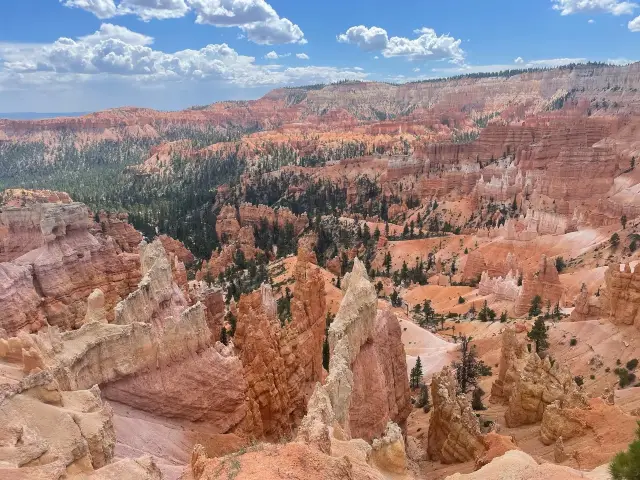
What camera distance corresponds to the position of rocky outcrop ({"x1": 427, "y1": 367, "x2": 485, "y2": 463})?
745 inches

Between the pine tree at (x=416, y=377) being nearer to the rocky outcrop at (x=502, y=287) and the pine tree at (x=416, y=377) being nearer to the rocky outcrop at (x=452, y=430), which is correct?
the rocky outcrop at (x=452, y=430)

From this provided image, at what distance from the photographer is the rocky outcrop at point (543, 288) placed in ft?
154

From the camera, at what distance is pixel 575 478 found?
12312mm

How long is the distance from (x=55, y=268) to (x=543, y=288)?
4100 centimetres

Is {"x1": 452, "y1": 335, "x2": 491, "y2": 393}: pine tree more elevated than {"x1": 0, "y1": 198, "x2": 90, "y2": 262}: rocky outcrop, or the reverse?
{"x1": 0, "y1": 198, "x2": 90, "y2": 262}: rocky outcrop

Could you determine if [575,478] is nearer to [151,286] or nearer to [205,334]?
[205,334]

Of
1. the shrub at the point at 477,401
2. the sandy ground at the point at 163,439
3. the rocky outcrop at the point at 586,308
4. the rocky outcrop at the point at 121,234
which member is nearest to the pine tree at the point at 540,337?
the rocky outcrop at the point at 586,308

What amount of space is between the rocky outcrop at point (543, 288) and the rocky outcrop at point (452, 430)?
1117 inches

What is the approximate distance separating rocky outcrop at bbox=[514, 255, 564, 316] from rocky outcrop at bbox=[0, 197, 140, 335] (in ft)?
114

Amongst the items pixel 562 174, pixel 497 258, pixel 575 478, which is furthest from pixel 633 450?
pixel 562 174

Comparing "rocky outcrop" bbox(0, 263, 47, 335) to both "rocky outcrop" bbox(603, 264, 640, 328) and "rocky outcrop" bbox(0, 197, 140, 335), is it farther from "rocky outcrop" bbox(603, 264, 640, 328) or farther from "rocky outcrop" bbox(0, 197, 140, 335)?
"rocky outcrop" bbox(603, 264, 640, 328)

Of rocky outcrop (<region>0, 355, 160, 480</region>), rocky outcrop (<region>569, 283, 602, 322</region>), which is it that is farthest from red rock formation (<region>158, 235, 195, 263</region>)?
rocky outcrop (<region>0, 355, 160, 480</region>)

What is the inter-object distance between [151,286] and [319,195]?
10660 centimetres

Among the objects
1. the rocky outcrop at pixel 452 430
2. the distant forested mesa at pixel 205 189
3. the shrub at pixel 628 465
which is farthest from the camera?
the distant forested mesa at pixel 205 189
